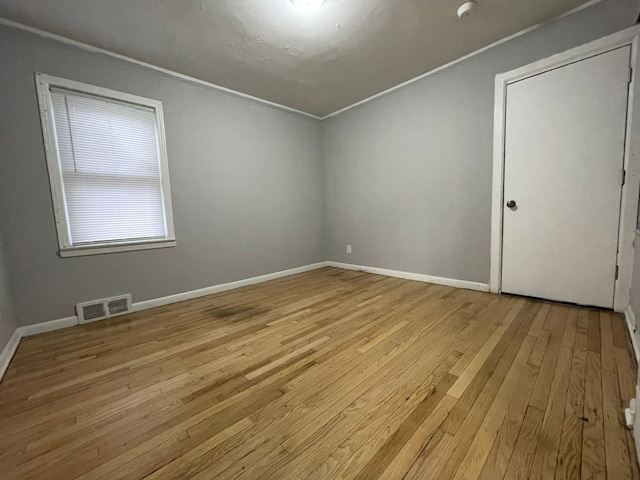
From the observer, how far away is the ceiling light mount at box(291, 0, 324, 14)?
1833mm

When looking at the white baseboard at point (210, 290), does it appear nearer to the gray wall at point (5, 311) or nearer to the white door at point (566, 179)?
the gray wall at point (5, 311)

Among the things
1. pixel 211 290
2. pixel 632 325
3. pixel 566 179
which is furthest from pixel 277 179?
pixel 632 325

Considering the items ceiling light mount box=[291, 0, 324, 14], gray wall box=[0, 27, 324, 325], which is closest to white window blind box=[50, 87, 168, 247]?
gray wall box=[0, 27, 324, 325]

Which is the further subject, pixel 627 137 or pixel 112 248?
pixel 112 248

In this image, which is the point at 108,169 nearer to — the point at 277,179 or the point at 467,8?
the point at 277,179

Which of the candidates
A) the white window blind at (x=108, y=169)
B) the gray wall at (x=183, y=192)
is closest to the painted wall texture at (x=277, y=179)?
the gray wall at (x=183, y=192)

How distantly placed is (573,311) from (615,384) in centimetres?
113

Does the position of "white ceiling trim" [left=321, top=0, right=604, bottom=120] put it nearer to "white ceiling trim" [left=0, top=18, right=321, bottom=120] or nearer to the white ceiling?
the white ceiling

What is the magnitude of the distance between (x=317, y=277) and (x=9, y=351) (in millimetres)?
2954

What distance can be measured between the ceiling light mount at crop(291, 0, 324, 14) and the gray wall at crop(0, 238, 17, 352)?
3.04 metres

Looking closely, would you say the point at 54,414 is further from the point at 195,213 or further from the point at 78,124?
the point at 78,124

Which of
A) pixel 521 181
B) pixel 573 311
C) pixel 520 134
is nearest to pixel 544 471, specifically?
pixel 573 311

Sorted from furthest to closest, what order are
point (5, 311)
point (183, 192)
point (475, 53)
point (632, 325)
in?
point (183, 192) < point (475, 53) < point (5, 311) < point (632, 325)

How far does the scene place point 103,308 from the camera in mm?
2400
